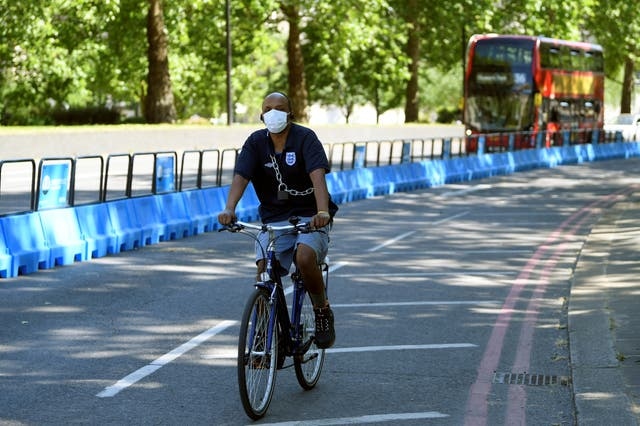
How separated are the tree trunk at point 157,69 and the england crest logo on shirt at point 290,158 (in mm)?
39541

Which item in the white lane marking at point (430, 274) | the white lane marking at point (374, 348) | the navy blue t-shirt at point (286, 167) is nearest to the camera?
the navy blue t-shirt at point (286, 167)

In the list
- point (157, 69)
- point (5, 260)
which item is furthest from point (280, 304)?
point (157, 69)

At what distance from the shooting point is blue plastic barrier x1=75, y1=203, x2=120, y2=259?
1513 centimetres

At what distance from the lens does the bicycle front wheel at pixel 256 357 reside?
667 centimetres

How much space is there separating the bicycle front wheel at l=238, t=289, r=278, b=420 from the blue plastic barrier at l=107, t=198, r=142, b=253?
9.10 meters

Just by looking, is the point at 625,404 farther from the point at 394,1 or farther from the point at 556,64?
the point at 394,1

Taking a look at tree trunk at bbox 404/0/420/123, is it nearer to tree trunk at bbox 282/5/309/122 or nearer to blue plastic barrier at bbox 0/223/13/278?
tree trunk at bbox 282/5/309/122

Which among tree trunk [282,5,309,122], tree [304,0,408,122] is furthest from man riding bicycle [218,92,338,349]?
tree trunk [282,5,309,122]

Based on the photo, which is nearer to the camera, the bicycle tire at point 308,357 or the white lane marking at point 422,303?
the bicycle tire at point 308,357

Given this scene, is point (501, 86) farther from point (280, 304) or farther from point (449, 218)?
point (280, 304)

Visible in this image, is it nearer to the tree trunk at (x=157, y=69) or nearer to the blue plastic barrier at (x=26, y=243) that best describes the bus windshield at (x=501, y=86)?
the tree trunk at (x=157, y=69)

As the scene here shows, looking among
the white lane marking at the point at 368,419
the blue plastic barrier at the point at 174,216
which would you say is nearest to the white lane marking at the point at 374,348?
the white lane marking at the point at 368,419

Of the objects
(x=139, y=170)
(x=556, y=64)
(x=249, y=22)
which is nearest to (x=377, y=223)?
(x=139, y=170)

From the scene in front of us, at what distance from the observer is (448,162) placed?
3344cm
